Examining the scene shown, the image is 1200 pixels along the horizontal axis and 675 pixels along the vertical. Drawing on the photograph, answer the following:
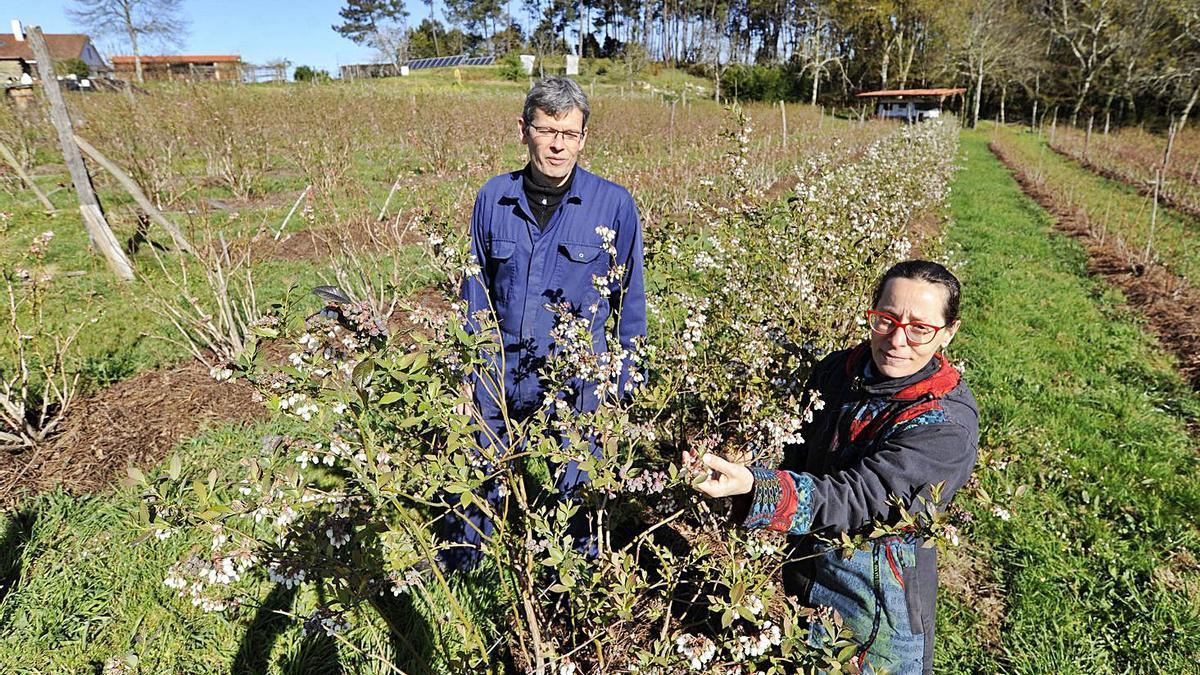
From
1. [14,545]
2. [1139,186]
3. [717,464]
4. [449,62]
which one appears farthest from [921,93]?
Answer: [14,545]

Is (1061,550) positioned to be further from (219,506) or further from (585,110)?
(219,506)

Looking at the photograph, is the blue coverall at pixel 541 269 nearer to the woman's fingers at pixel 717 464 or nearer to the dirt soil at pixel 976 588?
the woman's fingers at pixel 717 464

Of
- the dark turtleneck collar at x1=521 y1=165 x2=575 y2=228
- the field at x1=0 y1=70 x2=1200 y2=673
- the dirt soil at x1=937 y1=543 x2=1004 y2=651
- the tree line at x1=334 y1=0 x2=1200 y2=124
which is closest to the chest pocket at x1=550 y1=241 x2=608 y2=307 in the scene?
the dark turtleneck collar at x1=521 y1=165 x2=575 y2=228

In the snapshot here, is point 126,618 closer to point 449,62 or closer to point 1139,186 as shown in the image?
point 1139,186

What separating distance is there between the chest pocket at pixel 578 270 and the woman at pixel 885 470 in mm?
1071

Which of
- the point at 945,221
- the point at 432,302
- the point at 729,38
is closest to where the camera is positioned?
the point at 432,302

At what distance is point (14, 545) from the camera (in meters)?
2.90

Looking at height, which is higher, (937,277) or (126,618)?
(937,277)

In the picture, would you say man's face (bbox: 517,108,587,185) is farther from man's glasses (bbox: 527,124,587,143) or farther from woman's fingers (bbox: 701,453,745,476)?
woman's fingers (bbox: 701,453,745,476)

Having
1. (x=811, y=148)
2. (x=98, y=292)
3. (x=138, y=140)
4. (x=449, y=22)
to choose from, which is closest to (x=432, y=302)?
(x=98, y=292)

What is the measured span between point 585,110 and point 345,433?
1528mm

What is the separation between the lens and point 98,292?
601 cm

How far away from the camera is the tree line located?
105 feet

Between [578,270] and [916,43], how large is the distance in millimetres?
52476
